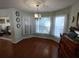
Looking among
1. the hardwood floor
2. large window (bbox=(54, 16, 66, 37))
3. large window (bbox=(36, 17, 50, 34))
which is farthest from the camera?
large window (bbox=(36, 17, 50, 34))

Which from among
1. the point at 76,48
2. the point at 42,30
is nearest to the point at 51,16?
the point at 42,30

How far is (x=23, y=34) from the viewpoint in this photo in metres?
5.24

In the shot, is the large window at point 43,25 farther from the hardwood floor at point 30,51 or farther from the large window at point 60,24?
the hardwood floor at point 30,51

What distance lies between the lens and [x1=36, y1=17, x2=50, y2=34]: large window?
535 cm

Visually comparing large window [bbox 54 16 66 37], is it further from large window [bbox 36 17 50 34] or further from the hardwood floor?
large window [bbox 36 17 50 34]

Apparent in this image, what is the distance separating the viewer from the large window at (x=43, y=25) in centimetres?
535

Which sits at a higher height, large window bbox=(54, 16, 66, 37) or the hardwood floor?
large window bbox=(54, 16, 66, 37)

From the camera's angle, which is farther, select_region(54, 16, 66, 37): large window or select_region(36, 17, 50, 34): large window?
select_region(36, 17, 50, 34): large window

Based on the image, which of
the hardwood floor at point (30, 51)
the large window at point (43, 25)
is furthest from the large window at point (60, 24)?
the large window at point (43, 25)

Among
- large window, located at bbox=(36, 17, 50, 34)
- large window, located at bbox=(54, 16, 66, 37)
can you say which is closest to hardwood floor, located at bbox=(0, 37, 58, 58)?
large window, located at bbox=(54, 16, 66, 37)

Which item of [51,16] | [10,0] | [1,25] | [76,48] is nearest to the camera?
[76,48]

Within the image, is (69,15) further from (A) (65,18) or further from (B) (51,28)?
(B) (51,28)

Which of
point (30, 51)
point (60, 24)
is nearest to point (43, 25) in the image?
point (60, 24)

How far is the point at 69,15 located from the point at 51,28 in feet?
6.96
